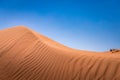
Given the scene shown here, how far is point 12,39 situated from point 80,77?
524 cm

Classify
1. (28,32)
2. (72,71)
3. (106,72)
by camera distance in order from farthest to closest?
(28,32) < (72,71) < (106,72)

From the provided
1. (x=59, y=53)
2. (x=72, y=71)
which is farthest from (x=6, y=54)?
(x=72, y=71)

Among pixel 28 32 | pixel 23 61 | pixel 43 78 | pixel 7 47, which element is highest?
pixel 28 32

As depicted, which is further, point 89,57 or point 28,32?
point 28,32

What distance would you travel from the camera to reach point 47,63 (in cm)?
771

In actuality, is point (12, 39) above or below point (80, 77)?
above

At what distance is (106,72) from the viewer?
5.88 meters

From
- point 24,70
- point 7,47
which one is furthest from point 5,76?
point 7,47

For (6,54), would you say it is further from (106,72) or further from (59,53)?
(106,72)

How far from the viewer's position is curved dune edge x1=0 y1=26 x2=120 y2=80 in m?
6.12

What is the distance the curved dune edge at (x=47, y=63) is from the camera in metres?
6.12

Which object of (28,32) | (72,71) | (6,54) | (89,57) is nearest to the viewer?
→ (72,71)

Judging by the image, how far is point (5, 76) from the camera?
7.32 metres

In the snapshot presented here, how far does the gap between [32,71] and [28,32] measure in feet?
13.1
